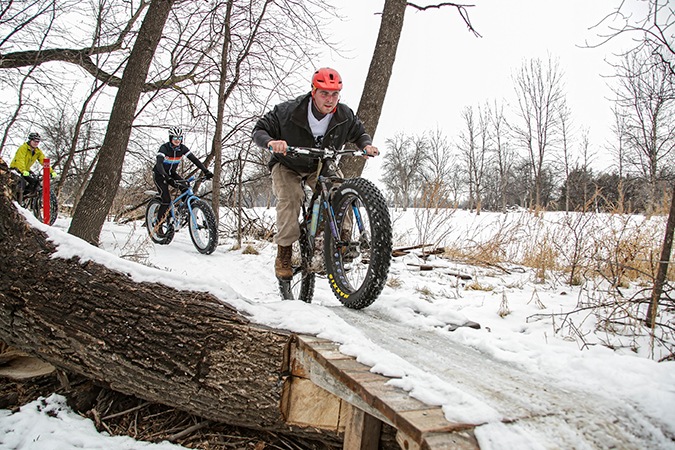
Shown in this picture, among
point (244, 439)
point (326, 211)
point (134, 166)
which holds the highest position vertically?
point (134, 166)

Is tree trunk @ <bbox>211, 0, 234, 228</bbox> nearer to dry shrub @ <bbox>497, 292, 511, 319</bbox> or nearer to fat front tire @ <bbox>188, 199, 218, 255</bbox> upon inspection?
fat front tire @ <bbox>188, 199, 218, 255</bbox>

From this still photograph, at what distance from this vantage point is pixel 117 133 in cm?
493

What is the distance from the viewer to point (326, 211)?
296 cm

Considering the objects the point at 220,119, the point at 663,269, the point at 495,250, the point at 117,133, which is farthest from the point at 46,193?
the point at 663,269

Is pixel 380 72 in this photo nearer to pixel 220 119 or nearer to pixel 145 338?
pixel 145 338

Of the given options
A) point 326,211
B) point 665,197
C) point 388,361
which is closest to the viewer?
point 388,361

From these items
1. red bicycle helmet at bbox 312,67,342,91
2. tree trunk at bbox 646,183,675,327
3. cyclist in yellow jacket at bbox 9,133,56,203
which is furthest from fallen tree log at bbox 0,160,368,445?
cyclist in yellow jacket at bbox 9,133,56,203

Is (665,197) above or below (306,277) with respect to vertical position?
above

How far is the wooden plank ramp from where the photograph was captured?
3.30ft

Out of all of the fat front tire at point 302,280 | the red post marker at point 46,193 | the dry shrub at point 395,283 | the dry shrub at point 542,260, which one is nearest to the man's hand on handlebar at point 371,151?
the fat front tire at point 302,280

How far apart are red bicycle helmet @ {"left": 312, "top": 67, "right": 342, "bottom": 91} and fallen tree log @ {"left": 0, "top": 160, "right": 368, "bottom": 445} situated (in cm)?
181

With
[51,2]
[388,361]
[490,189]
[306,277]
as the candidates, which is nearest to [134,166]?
[51,2]

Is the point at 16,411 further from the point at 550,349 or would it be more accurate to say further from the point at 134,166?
the point at 134,166

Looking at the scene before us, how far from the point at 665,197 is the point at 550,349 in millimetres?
3685
